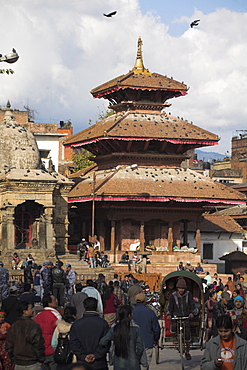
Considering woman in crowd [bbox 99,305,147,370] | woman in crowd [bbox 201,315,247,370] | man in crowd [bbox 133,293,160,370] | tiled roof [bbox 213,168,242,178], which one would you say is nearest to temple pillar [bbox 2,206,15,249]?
man in crowd [bbox 133,293,160,370]

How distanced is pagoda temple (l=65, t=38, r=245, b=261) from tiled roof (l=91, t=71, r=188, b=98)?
0.02 m

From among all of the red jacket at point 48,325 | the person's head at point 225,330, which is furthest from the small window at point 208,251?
the person's head at point 225,330

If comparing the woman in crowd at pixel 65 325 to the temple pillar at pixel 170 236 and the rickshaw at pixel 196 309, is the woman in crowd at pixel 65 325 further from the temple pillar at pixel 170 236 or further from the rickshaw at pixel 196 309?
the temple pillar at pixel 170 236

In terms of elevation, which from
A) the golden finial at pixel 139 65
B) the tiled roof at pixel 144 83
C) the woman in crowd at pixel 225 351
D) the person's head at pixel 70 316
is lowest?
the woman in crowd at pixel 225 351

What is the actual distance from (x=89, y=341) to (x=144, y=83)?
42.7 metres

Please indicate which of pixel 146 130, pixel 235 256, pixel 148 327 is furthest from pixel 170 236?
pixel 148 327

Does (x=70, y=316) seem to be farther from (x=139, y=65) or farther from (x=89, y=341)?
(x=139, y=65)

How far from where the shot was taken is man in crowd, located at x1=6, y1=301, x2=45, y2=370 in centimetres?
1280

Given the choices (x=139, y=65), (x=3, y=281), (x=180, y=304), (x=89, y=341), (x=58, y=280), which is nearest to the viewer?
(x=89, y=341)

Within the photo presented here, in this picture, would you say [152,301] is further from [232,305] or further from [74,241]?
[74,241]

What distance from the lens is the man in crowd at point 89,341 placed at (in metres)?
12.6

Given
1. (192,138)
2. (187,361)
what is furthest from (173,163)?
(187,361)

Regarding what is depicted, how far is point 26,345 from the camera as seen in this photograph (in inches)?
506

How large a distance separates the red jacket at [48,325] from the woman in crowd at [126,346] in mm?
1453
